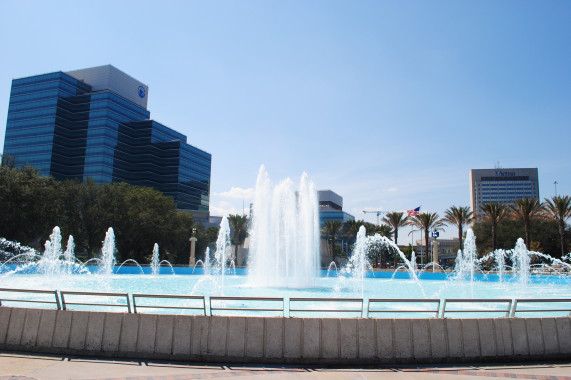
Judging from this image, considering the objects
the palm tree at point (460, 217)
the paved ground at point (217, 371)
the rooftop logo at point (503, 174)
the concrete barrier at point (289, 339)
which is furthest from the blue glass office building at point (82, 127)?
the rooftop logo at point (503, 174)

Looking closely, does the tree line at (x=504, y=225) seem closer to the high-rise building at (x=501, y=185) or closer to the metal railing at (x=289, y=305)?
the metal railing at (x=289, y=305)

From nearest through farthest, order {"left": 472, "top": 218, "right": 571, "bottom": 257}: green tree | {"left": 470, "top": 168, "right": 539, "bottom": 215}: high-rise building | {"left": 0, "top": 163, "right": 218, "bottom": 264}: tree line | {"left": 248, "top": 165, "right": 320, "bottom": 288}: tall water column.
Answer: {"left": 248, "top": 165, "right": 320, "bottom": 288}: tall water column → {"left": 0, "top": 163, "right": 218, "bottom": 264}: tree line → {"left": 472, "top": 218, "right": 571, "bottom": 257}: green tree → {"left": 470, "top": 168, "right": 539, "bottom": 215}: high-rise building

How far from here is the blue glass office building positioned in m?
103

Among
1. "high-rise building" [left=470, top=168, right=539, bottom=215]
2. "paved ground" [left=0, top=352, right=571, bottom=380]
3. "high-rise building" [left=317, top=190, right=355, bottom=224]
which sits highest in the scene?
"high-rise building" [left=470, top=168, right=539, bottom=215]

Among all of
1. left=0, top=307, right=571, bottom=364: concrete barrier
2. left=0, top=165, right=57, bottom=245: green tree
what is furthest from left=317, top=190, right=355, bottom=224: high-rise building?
left=0, top=307, right=571, bottom=364: concrete barrier

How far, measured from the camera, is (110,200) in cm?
5350

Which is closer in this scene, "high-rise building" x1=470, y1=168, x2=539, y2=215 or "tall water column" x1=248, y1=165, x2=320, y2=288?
"tall water column" x1=248, y1=165, x2=320, y2=288

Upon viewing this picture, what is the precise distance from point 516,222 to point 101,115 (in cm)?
9266

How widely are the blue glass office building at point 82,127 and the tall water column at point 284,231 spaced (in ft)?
280

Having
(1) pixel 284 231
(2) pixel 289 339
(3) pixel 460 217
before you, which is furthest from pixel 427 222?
(2) pixel 289 339

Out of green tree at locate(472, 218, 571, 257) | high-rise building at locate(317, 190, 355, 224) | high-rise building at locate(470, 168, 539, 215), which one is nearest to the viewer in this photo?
green tree at locate(472, 218, 571, 257)

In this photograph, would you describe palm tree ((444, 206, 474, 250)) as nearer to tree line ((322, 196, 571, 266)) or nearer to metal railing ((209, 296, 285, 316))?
tree line ((322, 196, 571, 266))

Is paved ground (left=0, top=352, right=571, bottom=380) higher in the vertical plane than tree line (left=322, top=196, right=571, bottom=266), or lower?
lower

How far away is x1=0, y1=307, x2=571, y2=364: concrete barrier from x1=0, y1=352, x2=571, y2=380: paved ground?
0.24 metres
